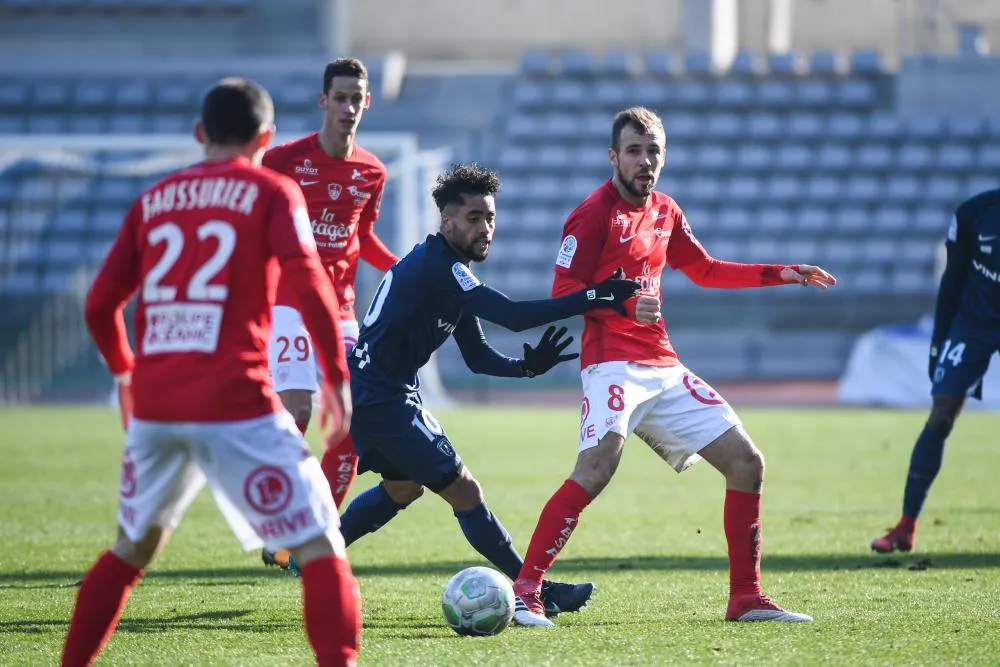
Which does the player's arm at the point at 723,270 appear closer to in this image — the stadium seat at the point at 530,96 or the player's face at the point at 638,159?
the player's face at the point at 638,159

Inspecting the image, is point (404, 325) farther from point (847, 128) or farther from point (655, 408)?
point (847, 128)

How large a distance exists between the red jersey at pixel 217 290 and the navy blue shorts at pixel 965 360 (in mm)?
4936

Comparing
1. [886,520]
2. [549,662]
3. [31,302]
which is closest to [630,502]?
[886,520]

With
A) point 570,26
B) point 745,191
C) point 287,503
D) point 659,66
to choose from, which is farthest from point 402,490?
point 570,26

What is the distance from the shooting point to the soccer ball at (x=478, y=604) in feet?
18.1

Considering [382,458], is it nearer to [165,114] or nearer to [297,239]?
[297,239]

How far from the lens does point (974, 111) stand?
31.0 metres

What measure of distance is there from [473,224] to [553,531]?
1.28m

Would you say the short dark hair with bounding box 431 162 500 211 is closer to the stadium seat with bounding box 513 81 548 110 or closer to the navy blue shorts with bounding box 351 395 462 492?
the navy blue shorts with bounding box 351 395 462 492

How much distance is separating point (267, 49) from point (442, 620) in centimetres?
3012

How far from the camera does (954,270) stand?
8.11 metres

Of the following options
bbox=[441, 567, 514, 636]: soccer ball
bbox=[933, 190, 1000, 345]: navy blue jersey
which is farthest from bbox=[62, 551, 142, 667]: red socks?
bbox=[933, 190, 1000, 345]: navy blue jersey

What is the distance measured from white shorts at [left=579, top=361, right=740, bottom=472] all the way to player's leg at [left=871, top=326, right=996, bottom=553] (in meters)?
2.43

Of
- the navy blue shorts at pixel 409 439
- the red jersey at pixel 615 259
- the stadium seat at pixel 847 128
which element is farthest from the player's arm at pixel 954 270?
the stadium seat at pixel 847 128
